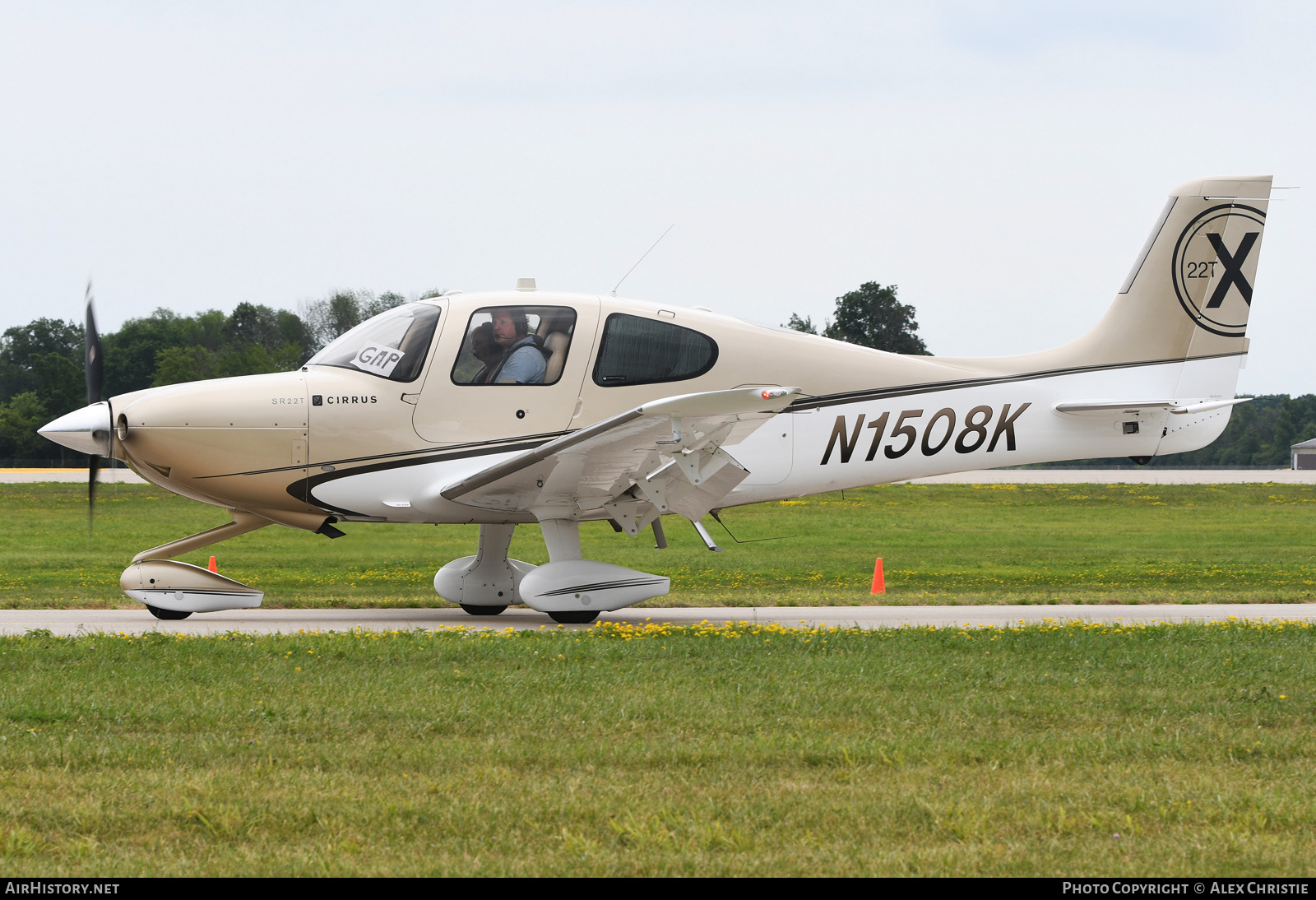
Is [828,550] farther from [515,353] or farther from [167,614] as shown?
[167,614]

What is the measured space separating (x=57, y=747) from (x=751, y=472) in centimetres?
822

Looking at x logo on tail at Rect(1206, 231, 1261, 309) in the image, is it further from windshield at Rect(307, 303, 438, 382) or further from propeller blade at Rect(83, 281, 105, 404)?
propeller blade at Rect(83, 281, 105, 404)

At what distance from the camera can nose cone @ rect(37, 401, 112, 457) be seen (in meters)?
11.7

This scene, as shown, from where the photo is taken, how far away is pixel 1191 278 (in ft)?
47.3

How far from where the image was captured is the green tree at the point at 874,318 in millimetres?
87750

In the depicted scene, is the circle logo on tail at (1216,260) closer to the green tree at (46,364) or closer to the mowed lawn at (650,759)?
the mowed lawn at (650,759)

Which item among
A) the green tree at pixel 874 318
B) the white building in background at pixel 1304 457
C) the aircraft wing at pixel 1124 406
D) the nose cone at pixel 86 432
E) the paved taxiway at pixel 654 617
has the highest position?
the green tree at pixel 874 318

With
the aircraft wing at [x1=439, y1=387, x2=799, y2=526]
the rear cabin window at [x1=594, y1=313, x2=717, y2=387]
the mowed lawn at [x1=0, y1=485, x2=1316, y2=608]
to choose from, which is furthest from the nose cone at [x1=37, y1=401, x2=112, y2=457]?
the rear cabin window at [x1=594, y1=313, x2=717, y2=387]

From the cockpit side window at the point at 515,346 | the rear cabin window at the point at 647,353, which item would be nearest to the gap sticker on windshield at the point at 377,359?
the cockpit side window at the point at 515,346

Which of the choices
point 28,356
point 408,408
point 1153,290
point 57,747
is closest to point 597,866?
point 57,747

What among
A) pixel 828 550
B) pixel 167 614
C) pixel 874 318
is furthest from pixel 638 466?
pixel 874 318

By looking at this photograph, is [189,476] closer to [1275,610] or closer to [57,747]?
[57,747]

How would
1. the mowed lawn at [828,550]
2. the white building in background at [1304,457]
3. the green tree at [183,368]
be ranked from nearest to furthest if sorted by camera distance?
1. the mowed lawn at [828,550]
2. the green tree at [183,368]
3. the white building in background at [1304,457]

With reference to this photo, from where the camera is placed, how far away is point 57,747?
6195mm
